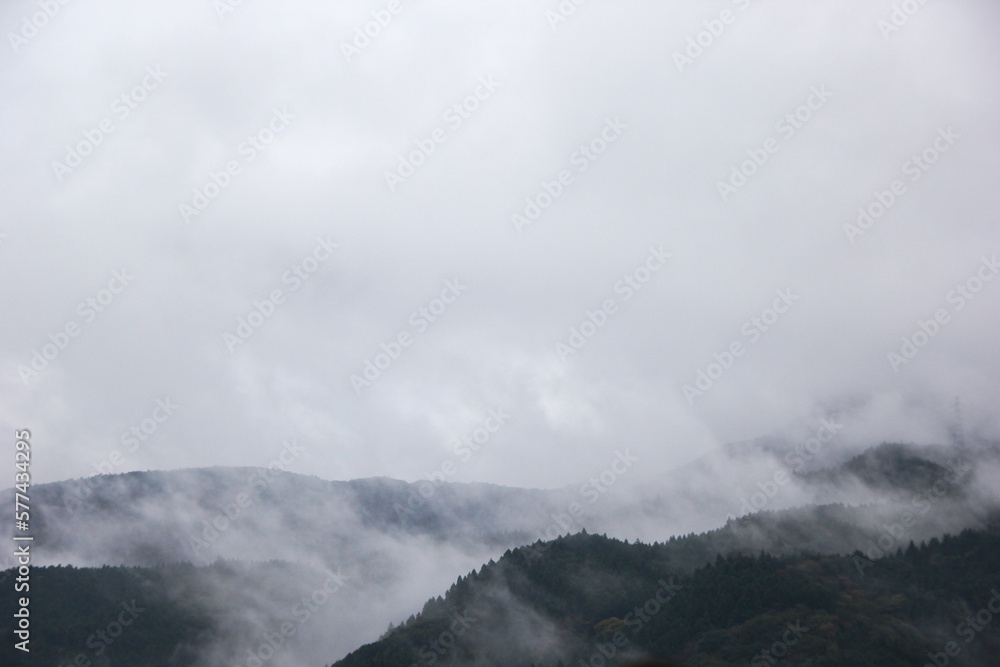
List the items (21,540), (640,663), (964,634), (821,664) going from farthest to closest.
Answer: (964,634) < (821,664) < (21,540) < (640,663)

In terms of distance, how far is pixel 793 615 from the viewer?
19850 centimetres

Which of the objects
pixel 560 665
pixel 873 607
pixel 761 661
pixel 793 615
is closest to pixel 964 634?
pixel 873 607

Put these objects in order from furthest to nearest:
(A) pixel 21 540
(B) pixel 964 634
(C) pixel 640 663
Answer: (B) pixel 964 634 → (A) pixel 21 540 → (C) pixel 640 663

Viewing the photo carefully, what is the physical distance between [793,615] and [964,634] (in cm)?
3960

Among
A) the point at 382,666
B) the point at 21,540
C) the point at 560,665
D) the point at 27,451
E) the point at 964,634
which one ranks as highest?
the point at 27,451

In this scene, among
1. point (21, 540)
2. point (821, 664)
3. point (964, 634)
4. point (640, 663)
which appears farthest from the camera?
point (964, 634)

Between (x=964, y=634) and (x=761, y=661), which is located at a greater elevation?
(x=761, y=661)

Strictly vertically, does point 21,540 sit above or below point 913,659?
above

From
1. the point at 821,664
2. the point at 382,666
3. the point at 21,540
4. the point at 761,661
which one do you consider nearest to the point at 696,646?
the point at 761,661

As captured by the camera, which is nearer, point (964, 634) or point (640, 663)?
point (640, 663)

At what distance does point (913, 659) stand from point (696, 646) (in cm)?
4838

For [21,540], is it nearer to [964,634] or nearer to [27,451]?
[27,451]

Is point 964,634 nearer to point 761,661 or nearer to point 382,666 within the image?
point 761,661

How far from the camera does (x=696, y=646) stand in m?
197
